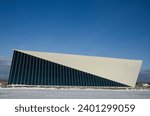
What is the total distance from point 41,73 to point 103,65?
1206 cm

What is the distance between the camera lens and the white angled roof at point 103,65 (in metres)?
45.3

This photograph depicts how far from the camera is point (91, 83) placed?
45.0m

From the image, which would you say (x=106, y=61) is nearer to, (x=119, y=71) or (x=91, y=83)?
(x=119, y=71)

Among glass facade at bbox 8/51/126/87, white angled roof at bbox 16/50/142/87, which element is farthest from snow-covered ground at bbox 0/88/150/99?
white angled roof at bbox 16/50/142/87

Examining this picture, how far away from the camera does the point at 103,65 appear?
4997 cm

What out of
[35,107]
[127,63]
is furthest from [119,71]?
[35,107]

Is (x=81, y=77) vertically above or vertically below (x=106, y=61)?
below

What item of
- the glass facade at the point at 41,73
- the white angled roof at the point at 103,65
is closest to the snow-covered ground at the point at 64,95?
the glass facade at the point at 41,73

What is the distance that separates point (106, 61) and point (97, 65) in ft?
7.93

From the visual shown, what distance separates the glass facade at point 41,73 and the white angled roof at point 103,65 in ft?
2.62

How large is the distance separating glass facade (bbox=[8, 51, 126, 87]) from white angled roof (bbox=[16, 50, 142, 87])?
80cm

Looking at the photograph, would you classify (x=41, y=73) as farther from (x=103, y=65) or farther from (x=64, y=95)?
(x=64, y=95)

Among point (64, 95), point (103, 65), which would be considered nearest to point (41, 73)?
point (103, 65)

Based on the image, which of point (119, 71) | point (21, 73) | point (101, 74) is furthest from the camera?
point (119, 71)
